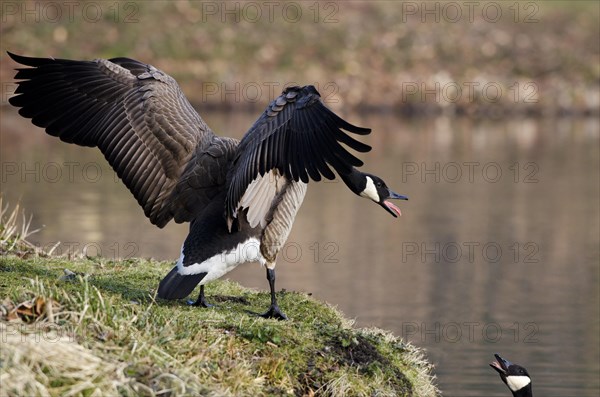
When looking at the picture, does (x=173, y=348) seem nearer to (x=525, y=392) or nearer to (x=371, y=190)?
(x=371, y=190)

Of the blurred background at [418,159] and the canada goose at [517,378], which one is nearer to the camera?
the canada goose at [517,378]

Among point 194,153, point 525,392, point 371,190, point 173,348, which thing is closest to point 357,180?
point 371,190

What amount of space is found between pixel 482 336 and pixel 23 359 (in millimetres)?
7576

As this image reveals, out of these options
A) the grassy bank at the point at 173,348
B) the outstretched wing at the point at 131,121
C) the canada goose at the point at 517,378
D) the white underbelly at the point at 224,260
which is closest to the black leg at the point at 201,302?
the grassy bank at the point at 173,348

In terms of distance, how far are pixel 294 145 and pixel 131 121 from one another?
2040 millimetres

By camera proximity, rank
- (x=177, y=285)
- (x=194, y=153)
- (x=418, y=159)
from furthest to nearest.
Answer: (x=418, y=159), (x=194, y=153), (x=177, y=285)

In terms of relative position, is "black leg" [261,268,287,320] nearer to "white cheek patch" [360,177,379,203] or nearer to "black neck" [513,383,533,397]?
"white cheek patch" [360,177,379,203]

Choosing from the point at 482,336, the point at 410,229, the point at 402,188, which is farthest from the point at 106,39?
the point at 482,336

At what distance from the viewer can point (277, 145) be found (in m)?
8.41

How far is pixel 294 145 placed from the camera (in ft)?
27.3

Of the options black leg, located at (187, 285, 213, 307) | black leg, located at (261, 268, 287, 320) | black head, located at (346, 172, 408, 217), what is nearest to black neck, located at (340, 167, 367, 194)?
black head, located at (346, 172, 408, 217)

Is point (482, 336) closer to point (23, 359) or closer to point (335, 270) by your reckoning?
point (335, 270)

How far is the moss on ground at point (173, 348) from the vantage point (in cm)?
677

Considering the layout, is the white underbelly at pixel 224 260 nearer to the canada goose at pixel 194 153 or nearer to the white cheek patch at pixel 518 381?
the canada goose at pixel 194 153
